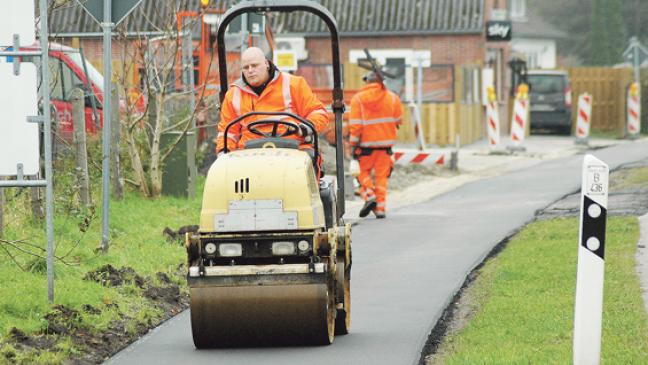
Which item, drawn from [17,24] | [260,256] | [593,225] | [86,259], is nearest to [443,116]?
[86,259]

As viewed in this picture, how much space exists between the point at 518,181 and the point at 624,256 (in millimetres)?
11927

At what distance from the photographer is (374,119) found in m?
19.3

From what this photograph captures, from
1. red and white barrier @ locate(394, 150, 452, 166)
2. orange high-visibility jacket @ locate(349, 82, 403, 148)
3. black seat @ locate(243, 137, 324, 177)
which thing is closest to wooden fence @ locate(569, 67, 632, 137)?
red and white barrier @ locate(394, 150, 452, 166)

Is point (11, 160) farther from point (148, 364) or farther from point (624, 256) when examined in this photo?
point (624, 256)

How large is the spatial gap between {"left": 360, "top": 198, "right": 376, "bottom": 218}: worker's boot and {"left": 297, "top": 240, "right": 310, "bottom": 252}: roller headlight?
9749 mm

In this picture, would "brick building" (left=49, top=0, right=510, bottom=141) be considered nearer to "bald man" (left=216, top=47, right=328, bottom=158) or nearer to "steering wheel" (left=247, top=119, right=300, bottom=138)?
"bald man" (left=216, top=47, right=328, bottom=158)

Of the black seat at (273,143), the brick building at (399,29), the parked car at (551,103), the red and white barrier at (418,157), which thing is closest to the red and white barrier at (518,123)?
the red and white barrier at (418,157)

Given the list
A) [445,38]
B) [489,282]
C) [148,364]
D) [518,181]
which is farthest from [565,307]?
[445,38]

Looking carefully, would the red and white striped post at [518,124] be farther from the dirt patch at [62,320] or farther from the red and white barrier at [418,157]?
the dirt patch at [62,320]

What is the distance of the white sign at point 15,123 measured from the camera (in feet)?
33.3

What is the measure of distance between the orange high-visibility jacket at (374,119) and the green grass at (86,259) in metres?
2.62

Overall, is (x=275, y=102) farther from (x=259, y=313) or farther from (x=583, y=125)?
(x=583, y=125)

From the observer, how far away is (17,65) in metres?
10.1

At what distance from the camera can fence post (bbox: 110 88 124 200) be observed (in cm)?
1688
